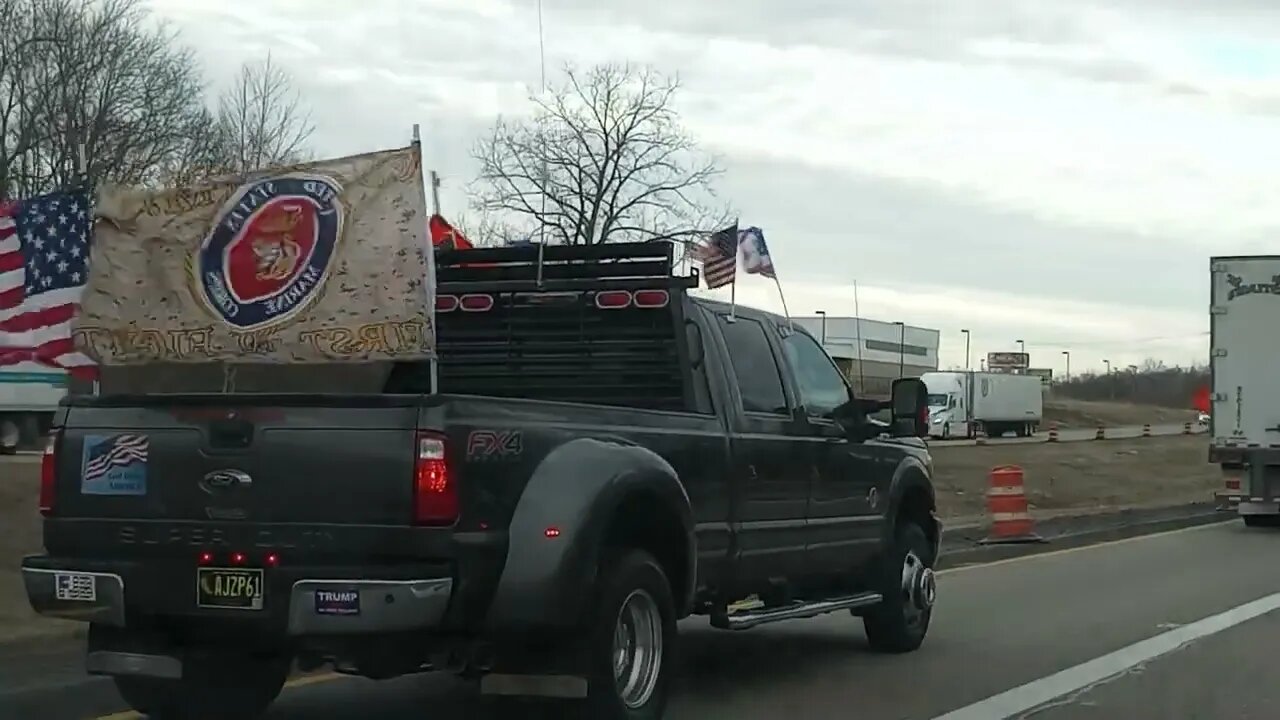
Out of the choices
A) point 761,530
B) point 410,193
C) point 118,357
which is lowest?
point 761,530

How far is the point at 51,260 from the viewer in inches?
532

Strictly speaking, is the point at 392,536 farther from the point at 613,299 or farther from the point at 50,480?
the point at 613,299

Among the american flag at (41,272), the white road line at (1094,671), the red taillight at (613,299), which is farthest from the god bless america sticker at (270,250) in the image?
the american flag at (41,272)

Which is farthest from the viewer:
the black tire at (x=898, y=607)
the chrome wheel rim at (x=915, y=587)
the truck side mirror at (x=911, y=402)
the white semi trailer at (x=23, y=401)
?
the white semi trailer at (x=23, y=401)

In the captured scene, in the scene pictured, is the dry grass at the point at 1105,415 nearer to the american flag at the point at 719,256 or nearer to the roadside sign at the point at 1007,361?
the roadside sign at the point at 1007,361

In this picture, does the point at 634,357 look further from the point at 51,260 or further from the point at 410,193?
the point at 51,260

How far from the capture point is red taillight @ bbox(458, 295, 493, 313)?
859 centimetres

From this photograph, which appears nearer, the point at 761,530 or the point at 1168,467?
the point at 761,530

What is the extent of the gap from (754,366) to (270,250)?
3.19 m

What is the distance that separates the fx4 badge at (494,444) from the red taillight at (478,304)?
216 cm

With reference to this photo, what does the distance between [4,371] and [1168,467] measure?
30886 millimetres

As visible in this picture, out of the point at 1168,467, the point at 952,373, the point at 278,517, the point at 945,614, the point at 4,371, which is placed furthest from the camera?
the point at 952,373

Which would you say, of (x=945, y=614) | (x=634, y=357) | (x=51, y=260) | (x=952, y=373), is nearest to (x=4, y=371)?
(x=51, y=260)

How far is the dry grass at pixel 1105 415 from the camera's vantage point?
103m
